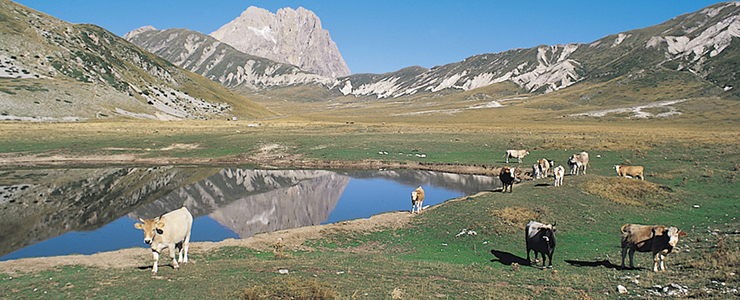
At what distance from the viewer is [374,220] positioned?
2458 centimetres

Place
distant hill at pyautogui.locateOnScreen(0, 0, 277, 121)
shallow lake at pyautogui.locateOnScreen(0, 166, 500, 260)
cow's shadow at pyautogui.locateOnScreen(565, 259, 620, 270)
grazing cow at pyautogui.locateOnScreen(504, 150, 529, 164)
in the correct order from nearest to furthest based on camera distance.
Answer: cow's shadow at pyautogui.locateOnScreen(565, 259, 620, 270)
shallow lake at pyautogui.locateOnScreen(0, 166, 500, 260)
grazing cow at pyautogui.locateOnScreen(504, 150, 529, 164)
distant hill at pyautogui.locateOnScreen(0, 0, 277, 121)

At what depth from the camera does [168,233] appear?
44.2 ft

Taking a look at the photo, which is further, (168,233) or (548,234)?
(548,234)

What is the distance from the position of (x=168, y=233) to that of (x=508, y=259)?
13125mm

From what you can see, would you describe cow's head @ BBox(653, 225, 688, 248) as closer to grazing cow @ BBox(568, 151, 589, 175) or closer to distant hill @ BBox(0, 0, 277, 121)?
grazing cow @ BBox(568, 151, 589, 175)

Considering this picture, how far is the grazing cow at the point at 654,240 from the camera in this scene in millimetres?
12562

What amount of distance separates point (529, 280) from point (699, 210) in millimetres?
→ 15526

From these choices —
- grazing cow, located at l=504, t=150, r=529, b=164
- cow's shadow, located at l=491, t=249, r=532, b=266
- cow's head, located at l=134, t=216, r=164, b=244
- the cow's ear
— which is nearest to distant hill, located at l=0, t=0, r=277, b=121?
cow's head, located at l=134, t=216, r=164, b=244

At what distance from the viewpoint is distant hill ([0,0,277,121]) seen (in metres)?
84.2

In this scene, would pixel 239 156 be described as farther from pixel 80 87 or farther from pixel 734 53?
pixel 734 53

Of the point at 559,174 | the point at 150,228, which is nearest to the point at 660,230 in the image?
the point at 559,174

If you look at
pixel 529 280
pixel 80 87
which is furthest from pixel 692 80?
pixel 80 87

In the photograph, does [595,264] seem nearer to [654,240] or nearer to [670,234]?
[654,240]

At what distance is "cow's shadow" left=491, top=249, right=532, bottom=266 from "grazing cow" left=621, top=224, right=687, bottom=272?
11.4 feet
